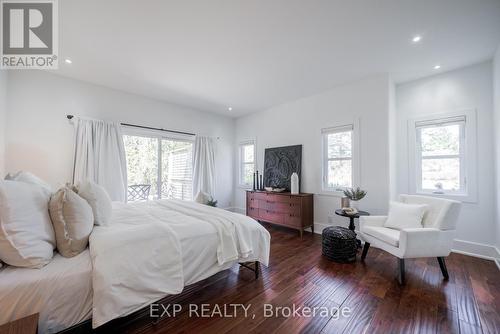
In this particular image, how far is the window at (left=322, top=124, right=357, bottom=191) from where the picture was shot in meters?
3.58

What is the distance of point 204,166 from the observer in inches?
197

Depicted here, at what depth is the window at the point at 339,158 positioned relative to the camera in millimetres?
3580

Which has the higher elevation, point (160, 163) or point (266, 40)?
point (266, 40)

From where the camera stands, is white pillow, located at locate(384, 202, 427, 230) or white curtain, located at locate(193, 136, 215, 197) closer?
white pillow, located at locate(384, 202, 427, 230)

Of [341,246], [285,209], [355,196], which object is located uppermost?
[355,196]

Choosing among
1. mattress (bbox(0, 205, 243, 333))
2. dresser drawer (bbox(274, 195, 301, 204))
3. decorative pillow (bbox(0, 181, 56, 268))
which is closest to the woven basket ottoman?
dresser drawer (bbox(274, 195, 301, 204))

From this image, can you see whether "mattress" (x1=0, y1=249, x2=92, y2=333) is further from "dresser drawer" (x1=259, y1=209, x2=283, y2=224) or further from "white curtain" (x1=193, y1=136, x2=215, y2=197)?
"white curtain" (x1=193, y1=136, x2=215, y2=197)

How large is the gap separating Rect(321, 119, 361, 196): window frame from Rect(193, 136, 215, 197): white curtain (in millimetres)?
2693

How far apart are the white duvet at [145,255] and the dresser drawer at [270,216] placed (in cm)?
185

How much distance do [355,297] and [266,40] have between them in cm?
292

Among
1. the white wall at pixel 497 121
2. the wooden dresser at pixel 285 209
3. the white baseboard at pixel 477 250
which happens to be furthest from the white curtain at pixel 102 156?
the white wall at pixel 497 121

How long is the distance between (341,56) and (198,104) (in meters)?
3.13

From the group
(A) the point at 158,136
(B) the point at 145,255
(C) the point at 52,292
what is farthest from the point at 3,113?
(B) the point at 145,255

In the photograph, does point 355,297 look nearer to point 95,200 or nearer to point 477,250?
point 477,250
